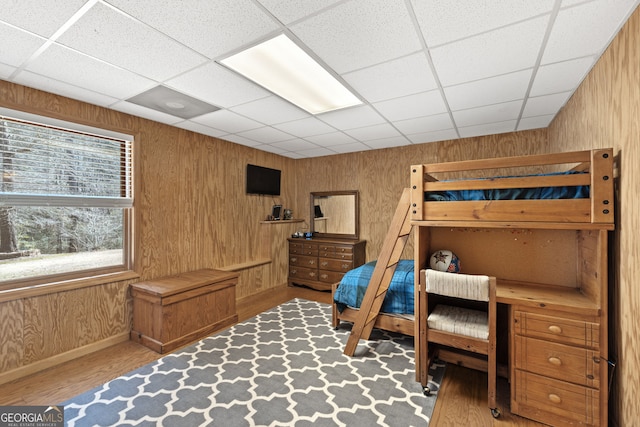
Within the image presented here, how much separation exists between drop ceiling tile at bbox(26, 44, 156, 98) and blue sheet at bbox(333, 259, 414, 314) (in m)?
2.80

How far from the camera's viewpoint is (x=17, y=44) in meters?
1.79

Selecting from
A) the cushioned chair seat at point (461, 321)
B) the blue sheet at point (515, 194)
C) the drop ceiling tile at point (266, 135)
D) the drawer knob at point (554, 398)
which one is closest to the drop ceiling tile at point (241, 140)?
the drop ceiling tile at point (266, 135)

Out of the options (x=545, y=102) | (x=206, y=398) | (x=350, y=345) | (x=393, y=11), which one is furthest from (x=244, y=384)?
(x=545, y=102)

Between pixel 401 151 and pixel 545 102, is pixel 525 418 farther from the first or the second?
pixel 401 151

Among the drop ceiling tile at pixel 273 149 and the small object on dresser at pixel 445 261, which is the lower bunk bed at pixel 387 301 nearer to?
the small object on dresser at pixel 445 261

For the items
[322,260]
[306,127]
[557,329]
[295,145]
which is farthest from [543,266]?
[295,145]

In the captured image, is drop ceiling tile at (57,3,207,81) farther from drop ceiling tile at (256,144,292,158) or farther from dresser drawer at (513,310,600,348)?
dresser drawer at (513,310,600,348)

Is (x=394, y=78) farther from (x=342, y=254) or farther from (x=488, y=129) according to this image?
(x=342, y=254)

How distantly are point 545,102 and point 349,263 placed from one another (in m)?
3.27

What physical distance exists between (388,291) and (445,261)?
0.80 meters

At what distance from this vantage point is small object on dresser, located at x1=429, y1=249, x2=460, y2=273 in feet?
7.84

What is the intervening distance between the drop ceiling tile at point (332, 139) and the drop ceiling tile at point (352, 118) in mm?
371

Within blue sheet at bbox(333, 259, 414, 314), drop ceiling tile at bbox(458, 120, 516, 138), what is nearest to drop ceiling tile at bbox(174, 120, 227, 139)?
blue sheet at bbox(333, 259, 414, 314)

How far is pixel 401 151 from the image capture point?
4652mm
